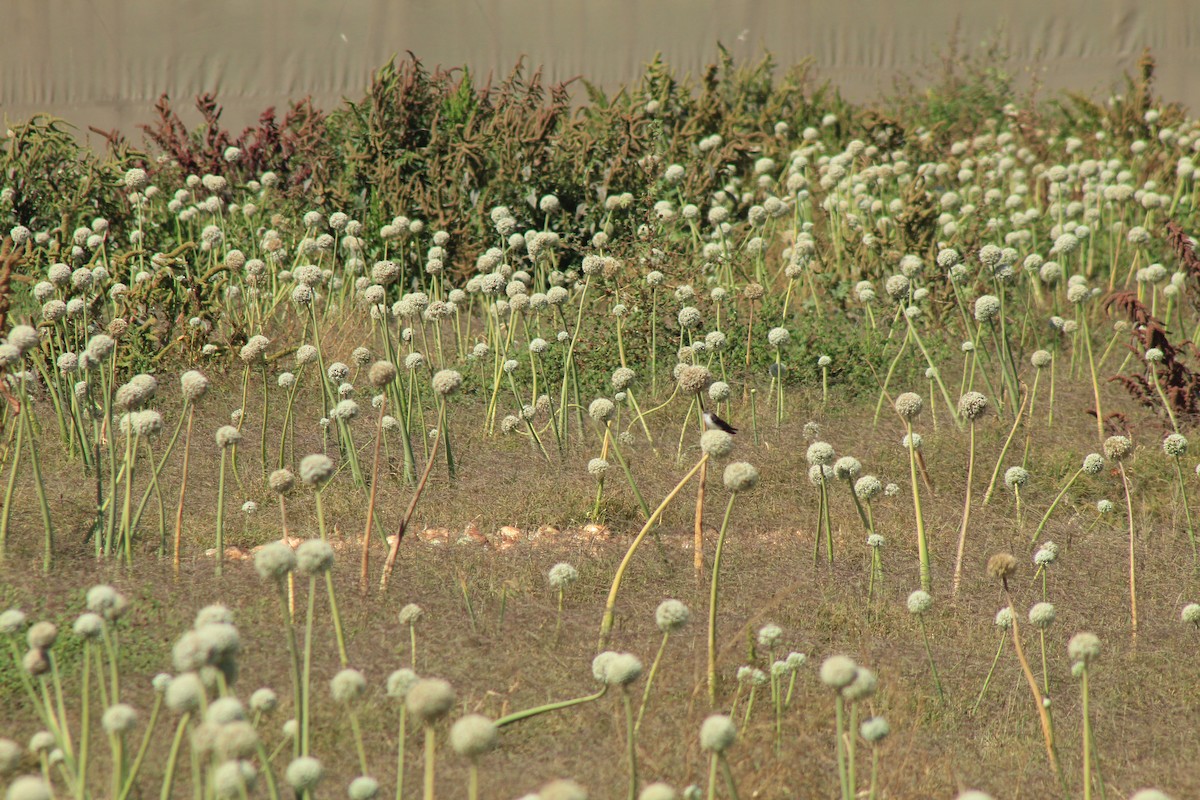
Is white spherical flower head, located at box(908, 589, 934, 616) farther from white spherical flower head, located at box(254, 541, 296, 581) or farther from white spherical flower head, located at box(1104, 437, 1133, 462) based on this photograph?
white spherical flower head, located at box(254, 541, 296, 581)

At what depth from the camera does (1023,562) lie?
4.20 metres

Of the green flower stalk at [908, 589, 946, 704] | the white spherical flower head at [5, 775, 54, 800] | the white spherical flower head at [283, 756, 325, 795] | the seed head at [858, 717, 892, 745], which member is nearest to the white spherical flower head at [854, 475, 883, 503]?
the green flower stalk at [908, 589, 946, 704]

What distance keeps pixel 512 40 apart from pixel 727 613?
10476 mm

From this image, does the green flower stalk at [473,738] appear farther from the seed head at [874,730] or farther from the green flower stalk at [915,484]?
the green flower stalk at [915,484]

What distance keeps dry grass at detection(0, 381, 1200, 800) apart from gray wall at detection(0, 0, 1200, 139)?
8647 mm

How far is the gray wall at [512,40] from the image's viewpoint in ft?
42.3

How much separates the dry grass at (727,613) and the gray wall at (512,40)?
28.4 ft

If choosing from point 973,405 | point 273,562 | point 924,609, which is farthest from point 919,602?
point 273,562

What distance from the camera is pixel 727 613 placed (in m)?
3.69

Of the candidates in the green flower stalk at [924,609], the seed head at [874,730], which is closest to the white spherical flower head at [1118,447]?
the green flower stalk at [924,609]

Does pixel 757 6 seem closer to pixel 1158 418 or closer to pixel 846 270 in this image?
pixel 846 270

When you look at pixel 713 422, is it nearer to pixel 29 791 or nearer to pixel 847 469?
pixel 847 469

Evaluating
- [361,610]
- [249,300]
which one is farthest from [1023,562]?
[249,300]

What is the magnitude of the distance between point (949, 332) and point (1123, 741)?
3.75 meters
